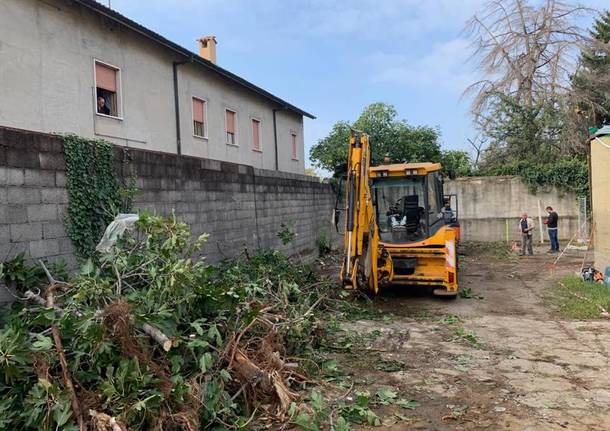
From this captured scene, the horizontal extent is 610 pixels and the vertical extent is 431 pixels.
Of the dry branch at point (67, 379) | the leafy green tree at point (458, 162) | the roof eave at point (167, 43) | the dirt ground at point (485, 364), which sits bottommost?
the dirt ground at point (485, 364)

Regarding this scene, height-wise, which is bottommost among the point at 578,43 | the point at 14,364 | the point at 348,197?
the point at 14,364

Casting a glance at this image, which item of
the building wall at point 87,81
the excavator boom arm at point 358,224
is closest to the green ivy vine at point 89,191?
the excavator boom arm at point 358,224

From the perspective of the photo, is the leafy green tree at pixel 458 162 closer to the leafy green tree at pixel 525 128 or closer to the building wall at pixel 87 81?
the leafy green tree at pixel 525 128

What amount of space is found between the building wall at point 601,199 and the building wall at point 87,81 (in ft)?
35.5

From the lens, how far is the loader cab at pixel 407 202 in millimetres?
8969

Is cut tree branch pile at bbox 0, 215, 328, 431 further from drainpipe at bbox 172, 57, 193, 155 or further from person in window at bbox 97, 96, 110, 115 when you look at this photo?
drainpipe at bbox 172, 57, 193, 155

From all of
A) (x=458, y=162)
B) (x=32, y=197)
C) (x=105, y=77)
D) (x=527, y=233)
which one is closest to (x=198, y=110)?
(x=105, y=77)

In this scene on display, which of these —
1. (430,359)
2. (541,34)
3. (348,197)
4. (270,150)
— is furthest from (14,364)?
(541,34)

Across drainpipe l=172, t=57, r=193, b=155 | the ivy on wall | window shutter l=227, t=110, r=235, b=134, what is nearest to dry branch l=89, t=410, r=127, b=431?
drainpipe l=172, t=57, r=193, b=155

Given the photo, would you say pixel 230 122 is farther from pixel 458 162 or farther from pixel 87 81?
pixel 458 162

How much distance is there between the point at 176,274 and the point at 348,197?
3815 mm

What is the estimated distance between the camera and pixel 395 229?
9.20 metres

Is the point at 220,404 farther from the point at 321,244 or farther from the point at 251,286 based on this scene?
the point at 321,244

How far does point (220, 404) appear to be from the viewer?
12.2ft
